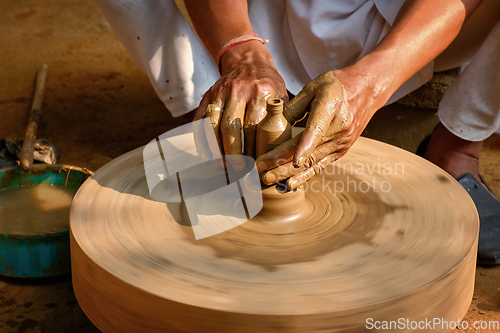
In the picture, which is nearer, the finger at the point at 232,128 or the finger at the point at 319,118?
the finger at the point at 319,118

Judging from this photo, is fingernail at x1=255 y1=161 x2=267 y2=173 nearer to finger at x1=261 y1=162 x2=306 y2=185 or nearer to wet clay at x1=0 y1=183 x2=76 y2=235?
finger at x1=261 y1=162 x2=306 y2=185

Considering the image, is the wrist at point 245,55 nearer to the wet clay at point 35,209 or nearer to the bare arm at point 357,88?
the bare arm at point 357,88

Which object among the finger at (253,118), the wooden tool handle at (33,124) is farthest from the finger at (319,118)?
the wooden tool handle at (33,124)

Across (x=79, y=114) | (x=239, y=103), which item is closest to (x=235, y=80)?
(x=239, y=103)

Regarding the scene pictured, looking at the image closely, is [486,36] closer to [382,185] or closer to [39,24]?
[382,185]

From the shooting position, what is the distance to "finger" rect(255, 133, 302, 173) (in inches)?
42.6

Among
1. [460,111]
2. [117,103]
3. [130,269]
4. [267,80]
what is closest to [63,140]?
[117,103]

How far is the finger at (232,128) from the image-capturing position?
3.82ft

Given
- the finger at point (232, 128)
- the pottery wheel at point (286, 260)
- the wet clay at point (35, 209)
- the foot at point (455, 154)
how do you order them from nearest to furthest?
the pottery wheel at point (286, 260), the finger at point (232, 128), the wet clay at point (35, 209), the foot at point (455, 154)

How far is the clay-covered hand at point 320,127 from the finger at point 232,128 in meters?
0.10

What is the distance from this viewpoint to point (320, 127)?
1078 mm

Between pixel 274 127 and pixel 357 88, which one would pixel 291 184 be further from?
pixel 357 88

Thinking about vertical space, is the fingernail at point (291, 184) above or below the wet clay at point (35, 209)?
above

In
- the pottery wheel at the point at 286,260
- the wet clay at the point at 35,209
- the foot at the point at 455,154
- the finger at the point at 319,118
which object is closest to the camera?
the pottery wheel at the point at 286,260
